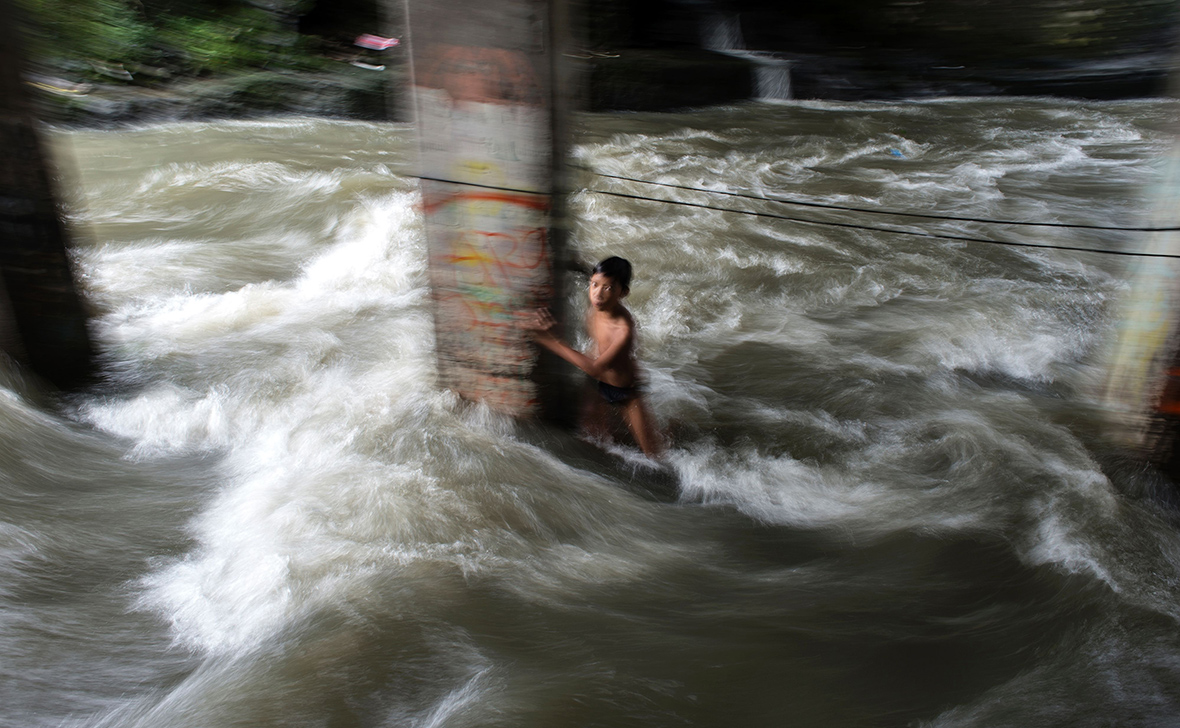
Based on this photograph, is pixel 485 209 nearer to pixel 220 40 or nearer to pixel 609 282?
pixel 609 282

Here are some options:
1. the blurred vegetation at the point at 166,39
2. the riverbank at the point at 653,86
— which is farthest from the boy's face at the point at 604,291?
the blurred vegetation at the point at 166,39

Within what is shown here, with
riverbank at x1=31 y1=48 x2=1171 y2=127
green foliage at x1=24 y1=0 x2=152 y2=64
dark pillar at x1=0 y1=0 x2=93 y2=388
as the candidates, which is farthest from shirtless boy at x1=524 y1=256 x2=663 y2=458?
green foliage at x1=24 y1=0 x2=152 y2=64

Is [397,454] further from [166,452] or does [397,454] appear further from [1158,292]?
[1158,292]

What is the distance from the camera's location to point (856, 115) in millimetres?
14797

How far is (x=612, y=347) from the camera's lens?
3.62m

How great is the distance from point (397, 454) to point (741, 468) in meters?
1.78

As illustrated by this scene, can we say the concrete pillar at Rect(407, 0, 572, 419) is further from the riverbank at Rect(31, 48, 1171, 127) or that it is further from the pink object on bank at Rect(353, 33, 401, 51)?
the pink object on bank at Rect(353, 33, 401, 51)

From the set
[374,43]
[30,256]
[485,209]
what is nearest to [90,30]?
[374,43]

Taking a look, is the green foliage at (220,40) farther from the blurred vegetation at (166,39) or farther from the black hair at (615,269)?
the black hair at (615,269)

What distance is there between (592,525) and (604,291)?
1.07 meters

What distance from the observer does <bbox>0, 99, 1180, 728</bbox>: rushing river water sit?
2688 millimetres

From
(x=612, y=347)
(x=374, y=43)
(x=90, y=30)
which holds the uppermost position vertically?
(x=90, y=30)

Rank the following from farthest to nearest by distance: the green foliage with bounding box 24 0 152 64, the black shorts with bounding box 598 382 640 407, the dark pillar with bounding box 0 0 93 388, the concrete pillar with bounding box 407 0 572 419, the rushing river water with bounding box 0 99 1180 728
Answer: the green foliage with bounding box 24 0 152 64 → the black shorts with bounding box 598 382 640 407 → the dark pillar with bounding box 0 0 93 388 → the concrete pillar with bounding box 407 0 572 419 → the rushing river water with bounding box 0 99 1180 728

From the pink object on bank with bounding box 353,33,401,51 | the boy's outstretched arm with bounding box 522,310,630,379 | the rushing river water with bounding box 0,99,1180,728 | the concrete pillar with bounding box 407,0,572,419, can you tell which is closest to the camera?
the rushing river water with bounding box 0,99,1180,728
